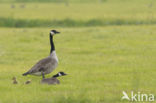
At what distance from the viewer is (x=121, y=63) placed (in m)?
18.3

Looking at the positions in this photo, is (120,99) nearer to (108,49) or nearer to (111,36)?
(108,49)

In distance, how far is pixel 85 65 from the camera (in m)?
17.7

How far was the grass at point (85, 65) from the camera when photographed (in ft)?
39.4

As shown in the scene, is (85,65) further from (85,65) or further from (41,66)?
(41,66)

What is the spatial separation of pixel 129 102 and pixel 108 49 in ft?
38.4

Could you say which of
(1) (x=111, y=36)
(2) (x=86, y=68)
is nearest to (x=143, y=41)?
(1) (x=111, y=36)

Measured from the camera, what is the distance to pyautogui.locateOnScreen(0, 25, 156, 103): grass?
1202 centimetres

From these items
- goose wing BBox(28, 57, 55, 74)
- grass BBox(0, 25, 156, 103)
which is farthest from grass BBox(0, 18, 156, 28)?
goose wing BBox(28, 57, 55, 74)

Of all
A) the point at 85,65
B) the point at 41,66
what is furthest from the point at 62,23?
the point at 41,66

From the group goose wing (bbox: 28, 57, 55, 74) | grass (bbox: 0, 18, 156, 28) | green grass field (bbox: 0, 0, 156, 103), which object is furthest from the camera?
grass (bbox: 0, 18, 156, 28)

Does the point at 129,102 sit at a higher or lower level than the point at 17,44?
lower

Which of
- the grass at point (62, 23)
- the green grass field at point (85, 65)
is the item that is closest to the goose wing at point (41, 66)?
the green grass field at point (85, 65)

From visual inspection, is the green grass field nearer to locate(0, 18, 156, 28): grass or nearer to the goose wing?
the goose wing

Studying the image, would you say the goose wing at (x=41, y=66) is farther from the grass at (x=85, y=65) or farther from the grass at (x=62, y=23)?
the grass at (x=62, y=23)
